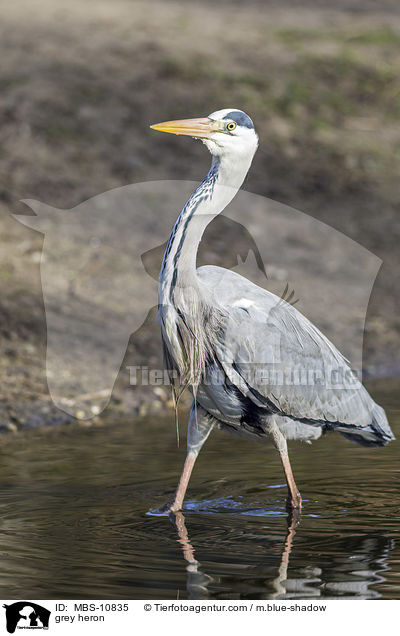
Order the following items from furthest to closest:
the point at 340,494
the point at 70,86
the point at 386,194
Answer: the point at 70,86 < the point at 386,194 < the point at 340,494

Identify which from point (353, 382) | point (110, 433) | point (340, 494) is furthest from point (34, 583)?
point (110, 433)

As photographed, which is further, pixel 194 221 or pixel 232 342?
pixel 232 342

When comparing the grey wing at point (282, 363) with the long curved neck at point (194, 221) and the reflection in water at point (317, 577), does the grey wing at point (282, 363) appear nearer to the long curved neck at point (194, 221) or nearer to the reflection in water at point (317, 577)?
the long curved neck at point (194, 221)

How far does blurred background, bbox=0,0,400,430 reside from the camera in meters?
14.8

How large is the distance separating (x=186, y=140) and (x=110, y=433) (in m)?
8.65

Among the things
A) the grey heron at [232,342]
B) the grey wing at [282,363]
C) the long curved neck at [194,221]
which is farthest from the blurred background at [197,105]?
the long curved neck at [194,221]

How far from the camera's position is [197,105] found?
18.0 metres

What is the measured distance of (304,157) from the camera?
1702 cm

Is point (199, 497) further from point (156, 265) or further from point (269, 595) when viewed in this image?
point (156, 265)

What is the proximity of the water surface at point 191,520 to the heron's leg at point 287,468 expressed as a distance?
0.26ft

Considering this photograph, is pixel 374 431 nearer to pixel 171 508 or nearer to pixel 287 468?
pixel 287 468

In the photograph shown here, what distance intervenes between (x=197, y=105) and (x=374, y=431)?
11514 mm
